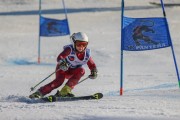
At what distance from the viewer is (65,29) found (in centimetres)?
1550

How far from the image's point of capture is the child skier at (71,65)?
7537 mm

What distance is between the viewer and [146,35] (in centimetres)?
795

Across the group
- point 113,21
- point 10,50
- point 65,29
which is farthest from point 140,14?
point 65,29

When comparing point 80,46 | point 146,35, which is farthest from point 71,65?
point 146,35

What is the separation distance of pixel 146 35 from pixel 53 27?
801 cm

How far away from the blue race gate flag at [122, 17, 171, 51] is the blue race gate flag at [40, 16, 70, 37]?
24.7ft

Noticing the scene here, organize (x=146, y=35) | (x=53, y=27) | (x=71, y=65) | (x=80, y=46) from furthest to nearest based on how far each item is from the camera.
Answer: (x=53, y=27), (x=146, y=35), (x=71, y=65), (x=80, y=46)

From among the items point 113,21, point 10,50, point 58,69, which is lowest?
point 58,69

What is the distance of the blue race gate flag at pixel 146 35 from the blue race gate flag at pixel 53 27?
7529mm

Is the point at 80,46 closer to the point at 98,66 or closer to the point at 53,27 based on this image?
the point at 98,66

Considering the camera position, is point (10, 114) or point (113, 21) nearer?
point (10, 114)

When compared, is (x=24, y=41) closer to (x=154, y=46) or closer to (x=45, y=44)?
(x=45, y=44)

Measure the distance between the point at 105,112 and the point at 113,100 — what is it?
51.6 inches

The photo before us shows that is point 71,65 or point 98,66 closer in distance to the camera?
point 71,65
